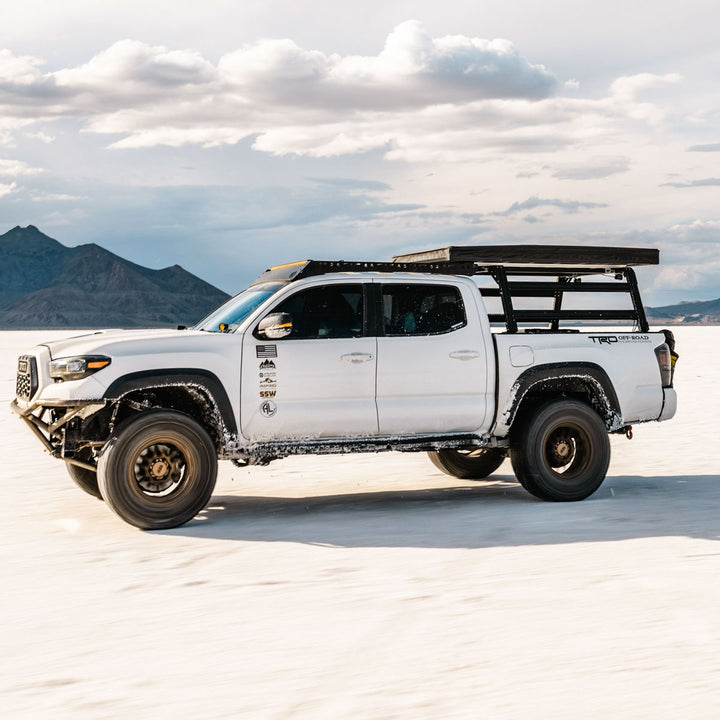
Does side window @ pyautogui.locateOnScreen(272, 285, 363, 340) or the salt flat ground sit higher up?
side window @ pyautogui.locateOnScreen(272, 285, 363, 340)

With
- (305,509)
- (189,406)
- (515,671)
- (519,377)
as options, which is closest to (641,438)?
(519,377)

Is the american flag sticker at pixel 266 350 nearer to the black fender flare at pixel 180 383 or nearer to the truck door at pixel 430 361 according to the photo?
the black fender flare at pixel 180 383

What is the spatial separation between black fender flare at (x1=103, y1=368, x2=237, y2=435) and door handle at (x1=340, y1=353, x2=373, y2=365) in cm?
101

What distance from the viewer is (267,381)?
27.4 ft

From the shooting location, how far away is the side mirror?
8.15 m

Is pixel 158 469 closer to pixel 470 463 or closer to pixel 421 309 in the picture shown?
pixel 421 309

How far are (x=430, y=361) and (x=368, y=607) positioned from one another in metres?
3.35

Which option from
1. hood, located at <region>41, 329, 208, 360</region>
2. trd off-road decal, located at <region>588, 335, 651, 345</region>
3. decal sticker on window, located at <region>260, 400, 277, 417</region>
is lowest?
decal sticker on window, located at <region>260, 400, 277, 417</region>

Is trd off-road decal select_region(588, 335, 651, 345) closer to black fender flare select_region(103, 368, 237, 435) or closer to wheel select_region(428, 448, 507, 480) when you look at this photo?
wheel select_region(428, 448, 507, 480)

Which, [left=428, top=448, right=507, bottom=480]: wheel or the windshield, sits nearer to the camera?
the windshield

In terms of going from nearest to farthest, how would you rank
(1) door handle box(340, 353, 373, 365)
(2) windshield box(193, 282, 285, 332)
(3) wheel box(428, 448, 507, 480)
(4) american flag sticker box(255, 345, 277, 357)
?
(4) american flag sticker box(255, 345, 277, 357) < (1) door handle box(340, 353, 373, 365) < (2) windshield box(193, 282, 285, 332) < (3) wheel box(428, 448, 507, 480)

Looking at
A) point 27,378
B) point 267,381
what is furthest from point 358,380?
point 27,378

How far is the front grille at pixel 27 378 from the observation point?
26.9 feet

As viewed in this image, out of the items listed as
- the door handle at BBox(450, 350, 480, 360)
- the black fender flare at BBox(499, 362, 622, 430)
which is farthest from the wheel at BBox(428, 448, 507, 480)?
the door handle at BBox(450, 350, 480, 360)
